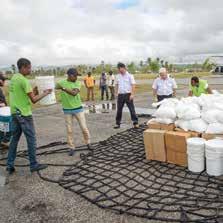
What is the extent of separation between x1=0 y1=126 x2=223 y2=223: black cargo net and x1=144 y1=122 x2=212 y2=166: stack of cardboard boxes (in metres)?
0.12

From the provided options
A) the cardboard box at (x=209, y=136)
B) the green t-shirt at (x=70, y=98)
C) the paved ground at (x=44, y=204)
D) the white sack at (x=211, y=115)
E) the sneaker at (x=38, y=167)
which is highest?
the green t-shirt at (x=70, y=98)

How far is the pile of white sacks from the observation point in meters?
4.51

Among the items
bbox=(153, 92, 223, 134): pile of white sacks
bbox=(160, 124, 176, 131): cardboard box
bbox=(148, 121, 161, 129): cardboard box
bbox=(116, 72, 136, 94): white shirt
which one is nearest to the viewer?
bbox=(153, 92, 223, 134): pile of white sacks

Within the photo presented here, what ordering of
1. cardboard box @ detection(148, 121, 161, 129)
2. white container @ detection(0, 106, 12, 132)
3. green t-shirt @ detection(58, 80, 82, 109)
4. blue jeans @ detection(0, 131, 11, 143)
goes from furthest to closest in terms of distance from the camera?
blue jeans @ detection(0, 131, 11, 143)
white container @ detection(0, 106, 12, 132)
green t-shirt @ detection(58, 80, 82, 109)
cardboard box @ detection(148, 121, 161, 129)

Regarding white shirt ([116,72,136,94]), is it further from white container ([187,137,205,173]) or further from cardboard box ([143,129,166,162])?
white container ([187,137,205,173])

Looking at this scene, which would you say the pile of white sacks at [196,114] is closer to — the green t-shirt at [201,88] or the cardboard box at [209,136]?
the cardboard box at [209,136]

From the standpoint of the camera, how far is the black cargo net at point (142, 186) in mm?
3156

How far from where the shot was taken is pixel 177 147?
4520 mm

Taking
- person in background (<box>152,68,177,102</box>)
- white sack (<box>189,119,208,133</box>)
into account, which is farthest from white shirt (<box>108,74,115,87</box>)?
white sack (<box>189,119,208,133</box>)

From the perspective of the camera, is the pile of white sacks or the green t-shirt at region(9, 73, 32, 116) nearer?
the green t-shirt at region(9, 73, 32, 116)

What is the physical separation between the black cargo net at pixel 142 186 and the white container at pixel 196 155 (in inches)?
4.3

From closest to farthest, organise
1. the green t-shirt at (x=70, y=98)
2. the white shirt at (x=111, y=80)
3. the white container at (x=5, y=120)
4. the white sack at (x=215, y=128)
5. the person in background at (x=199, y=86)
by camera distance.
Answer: the white sack at (x=215, y=128) → the green t-shirt at (x=70, y=98) → the white container at (x=5, y=120) → the person in background at (x=199, y=86) → the white shirt at (x=111, y=80)

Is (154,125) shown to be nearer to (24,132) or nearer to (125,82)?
(24,132)

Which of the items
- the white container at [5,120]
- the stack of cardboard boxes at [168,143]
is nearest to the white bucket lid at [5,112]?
the white container at [5,120]
